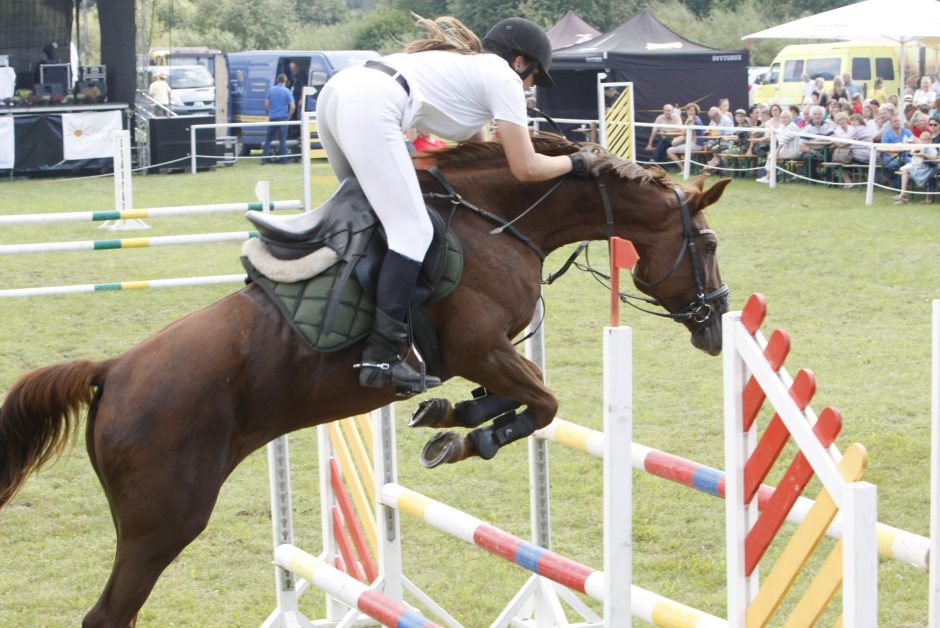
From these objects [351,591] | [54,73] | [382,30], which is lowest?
[351,591]

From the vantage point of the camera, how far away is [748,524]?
2.73 meters

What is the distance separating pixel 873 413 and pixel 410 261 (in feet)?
14.1

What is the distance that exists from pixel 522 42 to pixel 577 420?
347 cm

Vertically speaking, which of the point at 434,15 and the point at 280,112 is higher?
the point at 434,15

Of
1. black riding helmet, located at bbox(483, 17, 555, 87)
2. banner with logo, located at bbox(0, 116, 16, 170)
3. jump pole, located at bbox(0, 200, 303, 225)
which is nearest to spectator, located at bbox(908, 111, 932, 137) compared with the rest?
jump pole, located at bbox(0, 200, 303, 225)

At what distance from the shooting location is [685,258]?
13.9ft

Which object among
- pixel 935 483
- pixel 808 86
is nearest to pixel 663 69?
pixel 808 86

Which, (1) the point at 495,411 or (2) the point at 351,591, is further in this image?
(1) the point at 495,411

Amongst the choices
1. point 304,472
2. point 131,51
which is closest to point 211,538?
point 304,472

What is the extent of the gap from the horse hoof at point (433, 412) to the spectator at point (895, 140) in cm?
1312

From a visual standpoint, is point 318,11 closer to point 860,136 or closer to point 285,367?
point 860,136

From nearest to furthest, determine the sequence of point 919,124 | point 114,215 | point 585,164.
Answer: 1. point 585,164
2. point 114,215
3. point 919,124

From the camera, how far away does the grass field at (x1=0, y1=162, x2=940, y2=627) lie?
16.5 ft

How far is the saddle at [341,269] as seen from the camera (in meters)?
3.74
